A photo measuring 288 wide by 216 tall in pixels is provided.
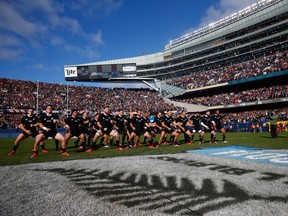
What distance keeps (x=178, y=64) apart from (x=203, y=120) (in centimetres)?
5287

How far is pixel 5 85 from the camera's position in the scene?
144ft

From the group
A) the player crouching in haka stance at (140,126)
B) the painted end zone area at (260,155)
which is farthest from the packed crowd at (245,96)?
the painted end zone area at (260,155)

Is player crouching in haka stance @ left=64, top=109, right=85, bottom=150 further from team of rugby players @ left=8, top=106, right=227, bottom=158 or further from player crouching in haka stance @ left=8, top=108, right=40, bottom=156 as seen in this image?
player crouching in haka stance @ left=8, top=108, right=40, bottom=156

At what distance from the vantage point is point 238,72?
47.6 meters

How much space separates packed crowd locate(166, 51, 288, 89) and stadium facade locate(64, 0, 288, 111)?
719mm

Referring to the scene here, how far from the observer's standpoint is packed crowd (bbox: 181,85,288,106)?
1489 inches

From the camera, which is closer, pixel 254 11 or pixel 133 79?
pixel 254 11

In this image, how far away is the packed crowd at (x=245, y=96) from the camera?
3781 centimetres

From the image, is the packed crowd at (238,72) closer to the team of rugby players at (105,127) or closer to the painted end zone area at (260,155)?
the team of rugby players at (105,127)

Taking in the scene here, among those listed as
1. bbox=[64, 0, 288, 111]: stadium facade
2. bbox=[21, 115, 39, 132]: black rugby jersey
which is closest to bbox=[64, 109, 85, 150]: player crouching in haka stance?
bbox=[21, 115, 39, 132]: black rugby jersey

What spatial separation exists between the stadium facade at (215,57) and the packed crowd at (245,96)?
1097 mm

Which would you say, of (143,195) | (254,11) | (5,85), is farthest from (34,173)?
(254,11)

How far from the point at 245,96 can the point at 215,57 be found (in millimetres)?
17438

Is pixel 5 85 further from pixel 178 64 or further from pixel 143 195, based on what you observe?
pixel 143 195
